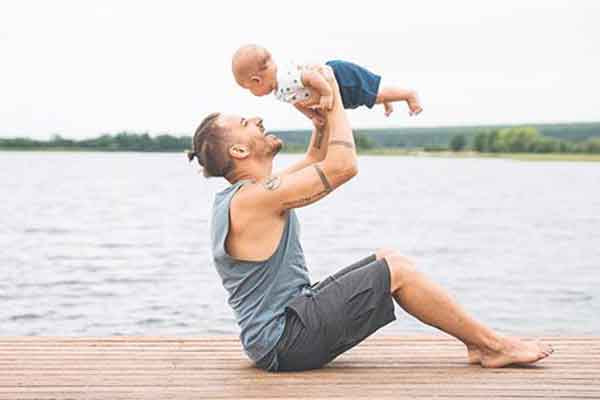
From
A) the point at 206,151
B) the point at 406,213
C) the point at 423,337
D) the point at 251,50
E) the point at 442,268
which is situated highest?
the point at 251,50

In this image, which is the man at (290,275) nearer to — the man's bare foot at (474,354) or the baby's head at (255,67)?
the man's bare foot at (474,354)

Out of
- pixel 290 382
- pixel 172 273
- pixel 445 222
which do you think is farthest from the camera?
pixel 445 222

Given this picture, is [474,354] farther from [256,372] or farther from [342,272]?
[256,372]

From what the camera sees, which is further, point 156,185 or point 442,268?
point 156,185

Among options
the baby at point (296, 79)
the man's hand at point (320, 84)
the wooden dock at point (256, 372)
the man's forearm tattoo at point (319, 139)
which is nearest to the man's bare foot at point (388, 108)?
the baby at point (296, 79)

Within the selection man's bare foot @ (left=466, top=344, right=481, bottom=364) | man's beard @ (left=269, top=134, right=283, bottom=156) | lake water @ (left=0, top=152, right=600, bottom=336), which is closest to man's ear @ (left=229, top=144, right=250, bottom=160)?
man's beard @ (left=269, top=134, right=283, bottom=156)

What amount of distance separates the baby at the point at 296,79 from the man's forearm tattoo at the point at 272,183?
0.34 metres

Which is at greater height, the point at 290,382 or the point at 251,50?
the point at 251,50

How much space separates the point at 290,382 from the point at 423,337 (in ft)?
3.42

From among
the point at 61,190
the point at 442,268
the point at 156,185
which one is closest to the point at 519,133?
the point at 156,185

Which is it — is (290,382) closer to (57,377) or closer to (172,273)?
(57,377)

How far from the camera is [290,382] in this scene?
4074 millimetres

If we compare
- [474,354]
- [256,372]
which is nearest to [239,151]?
[256,372]

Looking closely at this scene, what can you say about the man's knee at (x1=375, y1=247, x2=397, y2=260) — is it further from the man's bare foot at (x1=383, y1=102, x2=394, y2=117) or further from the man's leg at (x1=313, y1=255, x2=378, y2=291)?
the man's bare foot at (x1=383, y1=102, x2=394, y2=117)
